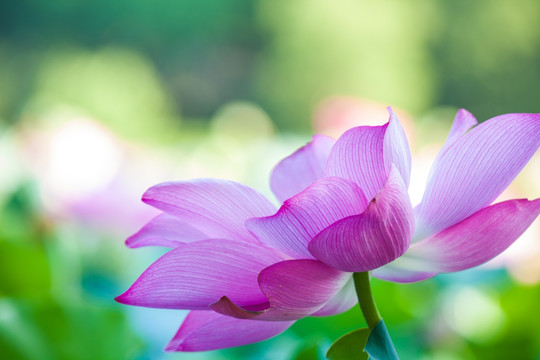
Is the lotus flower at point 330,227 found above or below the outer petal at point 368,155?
below

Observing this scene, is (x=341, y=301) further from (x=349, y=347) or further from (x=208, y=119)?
(x=208, y=119)

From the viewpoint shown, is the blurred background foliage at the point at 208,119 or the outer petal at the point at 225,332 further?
the blurred background foliage at the point at 208,119

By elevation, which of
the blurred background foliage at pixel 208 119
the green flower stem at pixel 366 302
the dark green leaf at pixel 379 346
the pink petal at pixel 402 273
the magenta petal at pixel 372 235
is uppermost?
the blurred background foliage at pixel 208 119

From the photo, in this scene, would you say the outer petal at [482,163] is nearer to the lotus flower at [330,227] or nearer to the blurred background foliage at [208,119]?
the lotus flower at [330,227]

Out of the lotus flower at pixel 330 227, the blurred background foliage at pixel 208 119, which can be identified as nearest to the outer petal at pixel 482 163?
the lotus flower at pixel 330 227

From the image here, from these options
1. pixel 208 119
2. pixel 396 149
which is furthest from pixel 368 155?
pixel 208 119

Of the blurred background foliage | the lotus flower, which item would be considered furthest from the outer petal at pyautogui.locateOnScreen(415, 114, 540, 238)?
the blurred background foliage

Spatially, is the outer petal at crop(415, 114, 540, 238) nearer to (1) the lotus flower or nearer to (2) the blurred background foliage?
(1) the lotus flower
